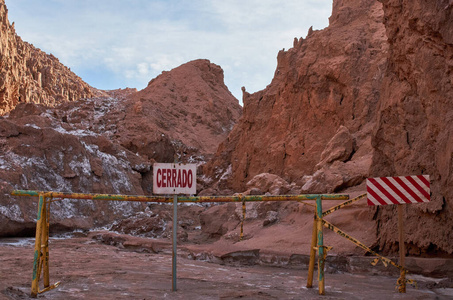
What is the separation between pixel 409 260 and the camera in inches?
245

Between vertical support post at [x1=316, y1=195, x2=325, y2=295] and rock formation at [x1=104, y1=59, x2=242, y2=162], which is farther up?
rock formation at [x1=104, y1=59, x2=242, y2=162]

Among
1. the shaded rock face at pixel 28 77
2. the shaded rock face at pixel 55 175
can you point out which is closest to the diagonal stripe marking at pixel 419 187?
the shaded rock face at pixel 55 175

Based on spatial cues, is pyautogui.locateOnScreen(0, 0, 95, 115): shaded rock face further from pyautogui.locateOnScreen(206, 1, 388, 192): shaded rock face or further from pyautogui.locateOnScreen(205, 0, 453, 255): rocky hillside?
pyautogui.locateOnScreen(206, 1, 388, 192): shaded rock face

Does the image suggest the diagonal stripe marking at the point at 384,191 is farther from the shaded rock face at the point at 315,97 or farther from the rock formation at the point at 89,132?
the shaded rock face at the point at 315,97

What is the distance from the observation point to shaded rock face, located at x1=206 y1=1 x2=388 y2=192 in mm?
18797

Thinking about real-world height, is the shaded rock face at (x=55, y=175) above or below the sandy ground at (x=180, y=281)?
above

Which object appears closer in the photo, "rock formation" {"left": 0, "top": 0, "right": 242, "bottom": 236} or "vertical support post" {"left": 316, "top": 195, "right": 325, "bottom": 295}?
"vertical support post" {"left": 316, "top": 195, "right": 325, "bottom": 295}

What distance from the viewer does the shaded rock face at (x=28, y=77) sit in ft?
144

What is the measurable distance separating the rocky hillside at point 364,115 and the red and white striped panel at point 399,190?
134 cm

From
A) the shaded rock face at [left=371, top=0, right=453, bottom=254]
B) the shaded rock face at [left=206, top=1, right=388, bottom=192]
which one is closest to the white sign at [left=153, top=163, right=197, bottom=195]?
the shaded rock face at [left=371, top=0, right=453, bottom=254]

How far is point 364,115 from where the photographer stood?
1730 centimetres

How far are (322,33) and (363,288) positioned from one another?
18.4m

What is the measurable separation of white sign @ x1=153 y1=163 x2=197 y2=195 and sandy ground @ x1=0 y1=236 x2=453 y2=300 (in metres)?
1.16

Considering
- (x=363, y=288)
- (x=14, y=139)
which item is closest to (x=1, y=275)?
(x=363, y=288)
